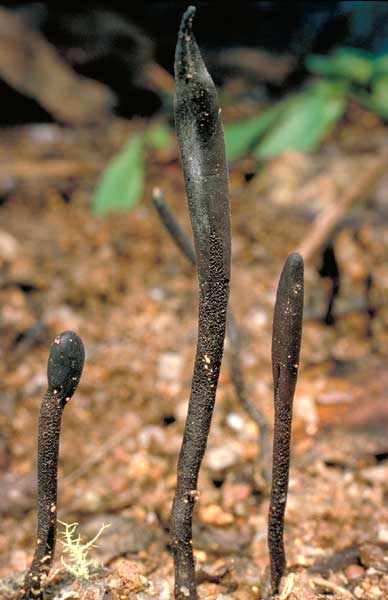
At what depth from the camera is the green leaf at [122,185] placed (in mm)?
3047

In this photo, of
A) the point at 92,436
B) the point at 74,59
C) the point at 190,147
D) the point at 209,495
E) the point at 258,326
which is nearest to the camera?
the point at 190,147

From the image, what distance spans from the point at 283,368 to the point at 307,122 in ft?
6.93

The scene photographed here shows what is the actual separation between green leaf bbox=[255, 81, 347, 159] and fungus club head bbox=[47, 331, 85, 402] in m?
2.06

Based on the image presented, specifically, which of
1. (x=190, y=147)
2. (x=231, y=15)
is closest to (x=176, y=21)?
(x=231, y=15)

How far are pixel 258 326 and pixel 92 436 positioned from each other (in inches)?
28.4

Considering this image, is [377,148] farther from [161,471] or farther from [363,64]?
[161,471]

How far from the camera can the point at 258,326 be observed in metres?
2.46

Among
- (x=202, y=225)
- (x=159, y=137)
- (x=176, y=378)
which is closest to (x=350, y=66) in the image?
(x=159, y=137)

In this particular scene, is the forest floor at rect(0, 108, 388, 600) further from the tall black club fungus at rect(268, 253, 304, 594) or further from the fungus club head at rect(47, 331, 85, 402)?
the fungus club head at rect(47, 331, 85, 402)

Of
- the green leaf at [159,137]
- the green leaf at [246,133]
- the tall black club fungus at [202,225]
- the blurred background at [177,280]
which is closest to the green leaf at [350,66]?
the blurred background at [177,280]

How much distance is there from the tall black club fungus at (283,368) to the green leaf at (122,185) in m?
2.03

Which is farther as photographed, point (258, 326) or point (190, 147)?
point (258, 326)

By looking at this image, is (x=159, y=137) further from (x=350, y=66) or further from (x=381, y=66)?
(x=381, y=66)

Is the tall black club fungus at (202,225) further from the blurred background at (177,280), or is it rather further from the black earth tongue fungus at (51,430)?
the blurred background at (177,280)
